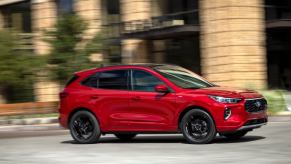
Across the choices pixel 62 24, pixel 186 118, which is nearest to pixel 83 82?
pixel 186 118

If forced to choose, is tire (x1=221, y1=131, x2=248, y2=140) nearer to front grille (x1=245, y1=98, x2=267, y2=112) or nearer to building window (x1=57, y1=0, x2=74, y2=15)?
front grille (x1=245, y1=98, x2=267, y2=112)

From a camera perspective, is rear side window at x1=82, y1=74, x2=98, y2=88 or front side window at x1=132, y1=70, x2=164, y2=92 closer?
front side window at x1=132, y1=70, x2=164, y2=92

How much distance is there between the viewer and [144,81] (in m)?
12.6

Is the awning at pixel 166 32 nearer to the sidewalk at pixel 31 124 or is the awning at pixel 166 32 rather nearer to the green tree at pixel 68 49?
the green tree at pixel 68 49

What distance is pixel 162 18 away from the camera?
28797 mm

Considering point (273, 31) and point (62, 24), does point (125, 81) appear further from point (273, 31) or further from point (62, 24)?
point (273, 31)

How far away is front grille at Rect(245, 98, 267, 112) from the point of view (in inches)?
460

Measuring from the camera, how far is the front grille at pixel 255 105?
11.7 metres

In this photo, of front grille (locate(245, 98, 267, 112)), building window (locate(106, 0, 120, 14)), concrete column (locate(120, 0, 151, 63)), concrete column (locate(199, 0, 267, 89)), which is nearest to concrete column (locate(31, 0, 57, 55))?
building window (locate(106, 0, 120, 14))

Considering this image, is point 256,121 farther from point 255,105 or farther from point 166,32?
point 166,32

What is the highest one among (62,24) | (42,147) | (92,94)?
(62,24)

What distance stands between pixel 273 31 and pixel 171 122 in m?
16.7

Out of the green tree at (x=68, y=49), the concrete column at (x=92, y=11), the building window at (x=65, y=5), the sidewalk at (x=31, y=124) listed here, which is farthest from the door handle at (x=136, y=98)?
the building window at (x=65, y=5)

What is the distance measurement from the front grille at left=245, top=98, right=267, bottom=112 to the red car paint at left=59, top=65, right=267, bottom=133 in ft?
0.26
